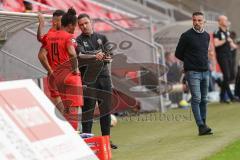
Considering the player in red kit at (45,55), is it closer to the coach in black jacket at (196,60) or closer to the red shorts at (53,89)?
the red shorts at (53,89)

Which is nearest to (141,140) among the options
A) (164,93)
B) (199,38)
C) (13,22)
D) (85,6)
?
(199,38)

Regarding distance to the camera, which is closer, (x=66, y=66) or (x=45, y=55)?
(x=66, y=66)

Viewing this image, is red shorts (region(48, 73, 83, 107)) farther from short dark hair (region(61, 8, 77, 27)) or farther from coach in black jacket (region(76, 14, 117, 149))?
short dark hair (region(61, 8, 77, 27))

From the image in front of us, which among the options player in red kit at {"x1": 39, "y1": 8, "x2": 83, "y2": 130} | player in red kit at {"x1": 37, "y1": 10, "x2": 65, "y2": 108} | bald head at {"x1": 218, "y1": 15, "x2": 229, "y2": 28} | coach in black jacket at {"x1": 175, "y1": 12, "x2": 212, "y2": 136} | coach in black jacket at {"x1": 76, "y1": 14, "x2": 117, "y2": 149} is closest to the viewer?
player in red kit at {"x1": 39, "y1": 8, "x2": 83, "y2": 130}

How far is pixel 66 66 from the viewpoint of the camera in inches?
432

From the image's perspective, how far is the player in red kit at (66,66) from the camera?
10.8m

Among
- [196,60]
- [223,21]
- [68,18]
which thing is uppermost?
[68,18]

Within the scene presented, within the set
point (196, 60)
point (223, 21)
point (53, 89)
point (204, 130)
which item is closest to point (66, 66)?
point (53, 89)

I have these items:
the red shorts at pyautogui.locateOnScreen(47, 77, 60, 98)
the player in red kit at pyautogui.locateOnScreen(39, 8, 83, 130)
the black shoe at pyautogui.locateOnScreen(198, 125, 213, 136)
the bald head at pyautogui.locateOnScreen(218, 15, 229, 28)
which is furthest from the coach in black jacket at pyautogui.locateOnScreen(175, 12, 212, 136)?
the bald head at pyautogui.locateOnScreen(218, 15, 229, 28)

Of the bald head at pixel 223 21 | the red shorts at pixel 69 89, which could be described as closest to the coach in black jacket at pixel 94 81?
the red shorts at pixel 69 89

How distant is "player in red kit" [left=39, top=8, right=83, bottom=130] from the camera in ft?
35.6

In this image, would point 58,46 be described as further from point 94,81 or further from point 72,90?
point 94,81

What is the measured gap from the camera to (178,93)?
2083 cm

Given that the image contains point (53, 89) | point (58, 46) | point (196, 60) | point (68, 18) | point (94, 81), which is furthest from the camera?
point (196, 60)
